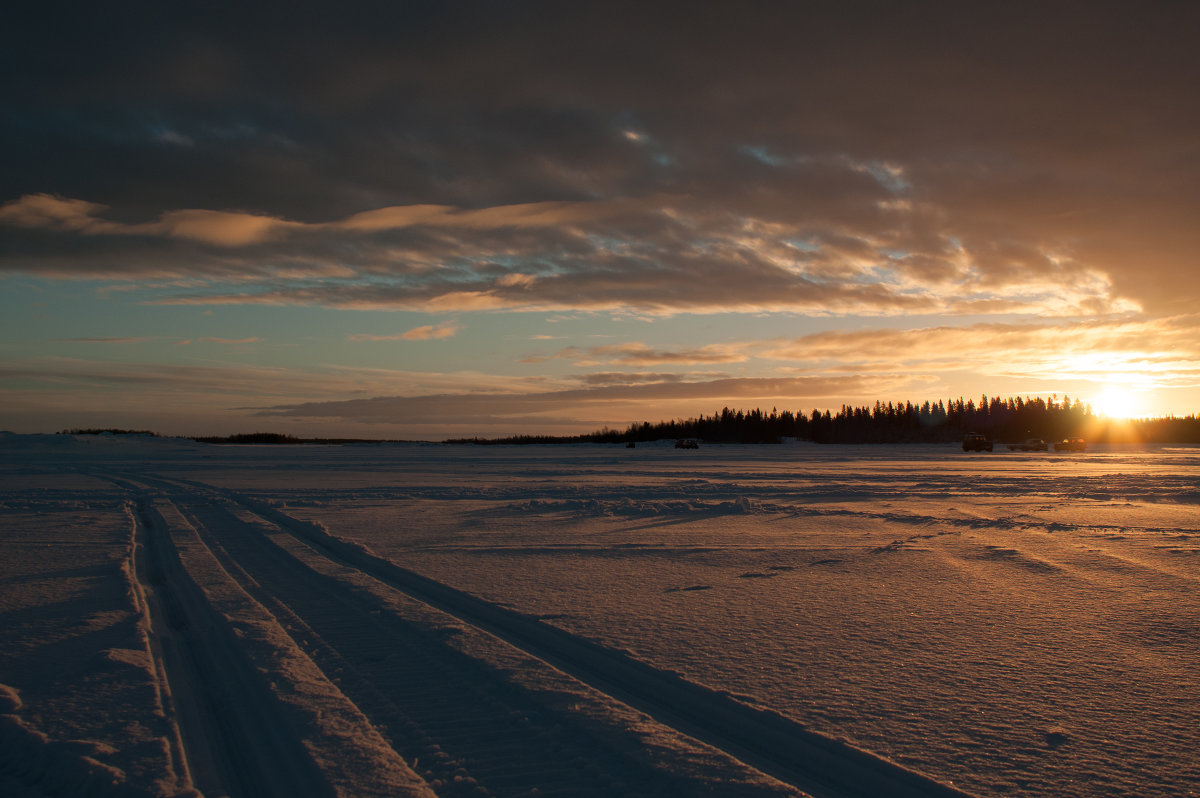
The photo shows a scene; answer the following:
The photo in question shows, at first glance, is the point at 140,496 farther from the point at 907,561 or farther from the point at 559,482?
the point at 907,561

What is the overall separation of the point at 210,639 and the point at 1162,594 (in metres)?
9.06

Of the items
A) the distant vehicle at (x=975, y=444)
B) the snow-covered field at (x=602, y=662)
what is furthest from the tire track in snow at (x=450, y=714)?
the distant vehicle at (x=975, y=444)

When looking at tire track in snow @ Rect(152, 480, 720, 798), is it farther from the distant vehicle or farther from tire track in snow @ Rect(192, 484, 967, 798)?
the distant vehicle

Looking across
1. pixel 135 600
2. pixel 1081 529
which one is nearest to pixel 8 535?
pixel 135 600

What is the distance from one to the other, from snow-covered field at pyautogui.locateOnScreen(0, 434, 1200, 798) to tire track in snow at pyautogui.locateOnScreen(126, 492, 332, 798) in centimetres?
2

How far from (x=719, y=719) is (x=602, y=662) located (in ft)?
3.99

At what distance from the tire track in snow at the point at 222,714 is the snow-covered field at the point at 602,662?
2 cm

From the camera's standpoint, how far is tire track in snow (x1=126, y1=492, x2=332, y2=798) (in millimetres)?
3387

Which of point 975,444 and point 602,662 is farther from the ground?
point 975,444

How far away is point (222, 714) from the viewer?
13.6 ft

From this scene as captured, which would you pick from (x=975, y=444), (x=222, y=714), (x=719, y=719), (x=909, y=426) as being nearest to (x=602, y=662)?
(x=719, y=719)

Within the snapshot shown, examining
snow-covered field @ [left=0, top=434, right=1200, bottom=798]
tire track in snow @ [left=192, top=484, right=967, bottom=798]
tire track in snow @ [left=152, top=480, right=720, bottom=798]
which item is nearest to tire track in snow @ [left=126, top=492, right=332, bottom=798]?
snow-covered field @ [left=0, top=434, right=1200, bottom=798]

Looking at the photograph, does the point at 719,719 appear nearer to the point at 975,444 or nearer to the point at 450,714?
the point at 450,714

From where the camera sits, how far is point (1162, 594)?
23.3 ft
